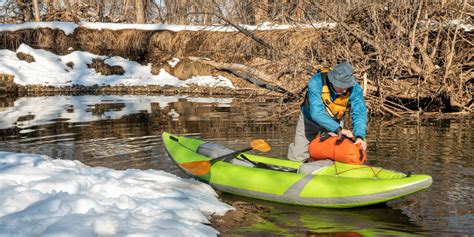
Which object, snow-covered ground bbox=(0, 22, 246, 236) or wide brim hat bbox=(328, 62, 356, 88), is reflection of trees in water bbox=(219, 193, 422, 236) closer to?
snow-covered ground bbox=(0, 22, 246, 236)

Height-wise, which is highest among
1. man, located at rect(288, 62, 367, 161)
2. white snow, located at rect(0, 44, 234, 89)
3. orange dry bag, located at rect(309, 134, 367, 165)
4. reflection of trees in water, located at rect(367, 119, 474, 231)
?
white snow, located at rect(0, 44, 234, 89)

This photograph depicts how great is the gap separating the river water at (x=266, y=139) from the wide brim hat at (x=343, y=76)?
1384 millimetres

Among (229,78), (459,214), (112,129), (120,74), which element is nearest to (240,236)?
(459,214)

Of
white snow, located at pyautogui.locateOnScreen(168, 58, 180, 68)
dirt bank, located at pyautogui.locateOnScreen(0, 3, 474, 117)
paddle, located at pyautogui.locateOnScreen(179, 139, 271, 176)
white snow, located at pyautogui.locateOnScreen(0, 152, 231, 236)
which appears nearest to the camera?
white snow, located at pyautogui.locateOnScreen(0, 152, 231, 236)

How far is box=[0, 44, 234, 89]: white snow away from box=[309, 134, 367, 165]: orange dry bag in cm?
1659

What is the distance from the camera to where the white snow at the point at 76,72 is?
23.7m

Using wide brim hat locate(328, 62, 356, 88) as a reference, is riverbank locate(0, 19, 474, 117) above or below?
above

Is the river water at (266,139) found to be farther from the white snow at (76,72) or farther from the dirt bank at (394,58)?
the white snow at (76,72)

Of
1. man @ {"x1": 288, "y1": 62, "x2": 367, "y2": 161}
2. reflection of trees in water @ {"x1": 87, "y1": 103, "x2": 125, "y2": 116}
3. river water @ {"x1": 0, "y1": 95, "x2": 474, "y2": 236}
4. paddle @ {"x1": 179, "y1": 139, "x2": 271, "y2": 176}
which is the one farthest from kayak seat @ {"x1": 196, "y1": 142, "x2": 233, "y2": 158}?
reflection of trees in water @ {"x1": 87, "y1": 103, "x2": 125, "y2": 116}

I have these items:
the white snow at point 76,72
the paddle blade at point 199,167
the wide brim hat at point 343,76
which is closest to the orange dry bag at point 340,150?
the wide brim hat at point 343,76

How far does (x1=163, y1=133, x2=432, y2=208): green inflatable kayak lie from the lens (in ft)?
17.0

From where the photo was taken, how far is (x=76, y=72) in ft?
82.6

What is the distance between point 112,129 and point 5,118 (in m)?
3.92

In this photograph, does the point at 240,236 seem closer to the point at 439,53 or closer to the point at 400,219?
the point at 400,219
